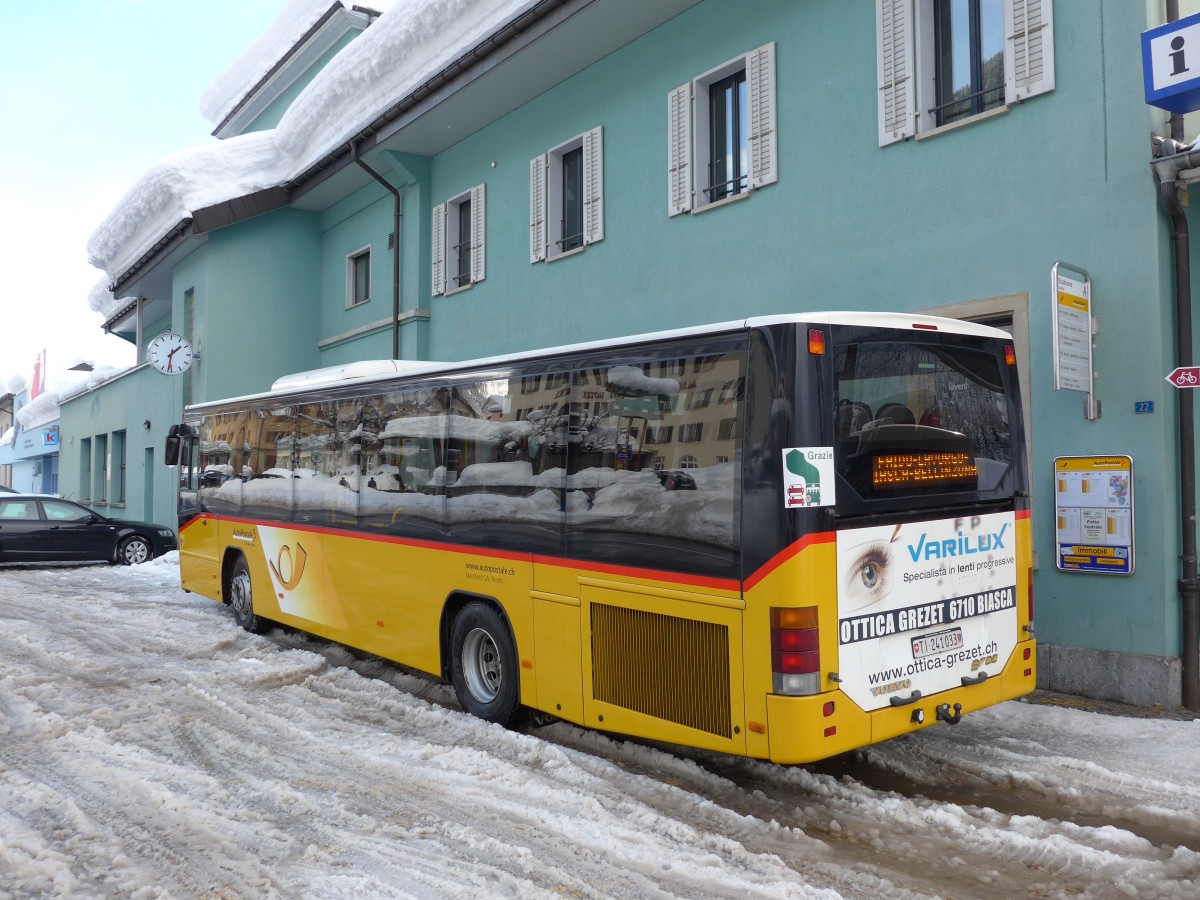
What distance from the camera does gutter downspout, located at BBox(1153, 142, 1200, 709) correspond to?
23.2 feet

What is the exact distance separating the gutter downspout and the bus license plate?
8.99 feet

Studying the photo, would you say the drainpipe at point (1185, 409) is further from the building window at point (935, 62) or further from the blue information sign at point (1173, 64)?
the building window at point (935, 62)

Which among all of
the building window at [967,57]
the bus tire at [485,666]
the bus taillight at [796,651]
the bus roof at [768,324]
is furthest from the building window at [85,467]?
the bus taillight at [796,651]

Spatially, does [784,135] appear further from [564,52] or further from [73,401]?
[73,401]

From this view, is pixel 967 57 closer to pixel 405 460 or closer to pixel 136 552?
pixel 405 460

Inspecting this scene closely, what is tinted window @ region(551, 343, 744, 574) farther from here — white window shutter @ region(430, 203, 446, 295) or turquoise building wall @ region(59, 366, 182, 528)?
turquoise building wall @ region(59, 366, 182, 528)

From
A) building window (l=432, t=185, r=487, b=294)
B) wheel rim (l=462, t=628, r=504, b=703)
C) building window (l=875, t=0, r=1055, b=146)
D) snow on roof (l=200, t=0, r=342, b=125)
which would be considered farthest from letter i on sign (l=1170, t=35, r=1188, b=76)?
snow on roof (l=200, t=0, r=342, b=125)

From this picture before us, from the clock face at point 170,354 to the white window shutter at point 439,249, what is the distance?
6.39 m

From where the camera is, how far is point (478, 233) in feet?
50.4

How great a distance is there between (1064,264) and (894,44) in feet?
9.92

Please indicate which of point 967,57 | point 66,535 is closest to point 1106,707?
point 967,57

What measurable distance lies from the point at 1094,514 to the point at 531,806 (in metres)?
4.98

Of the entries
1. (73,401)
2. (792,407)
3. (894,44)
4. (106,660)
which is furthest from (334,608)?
(73,401)

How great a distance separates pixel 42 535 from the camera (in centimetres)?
1761
